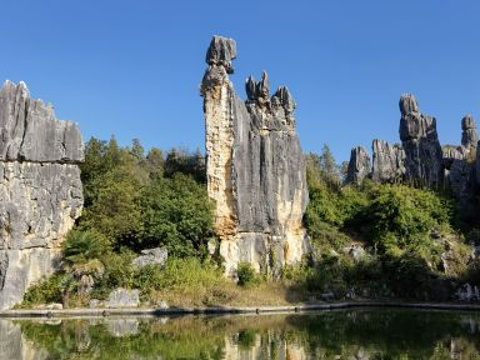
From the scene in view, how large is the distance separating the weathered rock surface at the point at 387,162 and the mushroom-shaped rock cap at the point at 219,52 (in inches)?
557

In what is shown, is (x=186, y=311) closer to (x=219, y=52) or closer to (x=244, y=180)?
(x=244, y=180)

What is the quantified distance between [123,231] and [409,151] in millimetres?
19742

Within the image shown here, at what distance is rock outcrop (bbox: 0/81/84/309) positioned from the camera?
2175 centimetres

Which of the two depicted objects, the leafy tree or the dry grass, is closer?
the dry grass

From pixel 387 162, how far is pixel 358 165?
2072 mm

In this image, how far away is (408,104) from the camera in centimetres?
3650

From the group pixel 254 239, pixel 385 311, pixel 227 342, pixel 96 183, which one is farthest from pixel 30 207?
pixel 385 311

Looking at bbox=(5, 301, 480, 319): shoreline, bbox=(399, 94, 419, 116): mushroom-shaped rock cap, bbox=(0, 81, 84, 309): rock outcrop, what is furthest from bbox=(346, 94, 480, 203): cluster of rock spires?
bbox=(0, 81, 84, 309): rock outcrop

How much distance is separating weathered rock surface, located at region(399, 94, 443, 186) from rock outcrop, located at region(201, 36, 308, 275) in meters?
10.4

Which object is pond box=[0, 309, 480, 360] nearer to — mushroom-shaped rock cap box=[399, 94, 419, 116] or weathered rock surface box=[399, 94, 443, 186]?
weathered rock surface box=[399, 94, 443, 186]

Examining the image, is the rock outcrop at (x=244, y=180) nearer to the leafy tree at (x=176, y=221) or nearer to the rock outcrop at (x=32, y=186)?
the leafy tree at (x=176, y=221)

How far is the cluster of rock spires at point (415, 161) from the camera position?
32.6 meters

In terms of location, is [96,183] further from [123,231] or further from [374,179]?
[374,179]

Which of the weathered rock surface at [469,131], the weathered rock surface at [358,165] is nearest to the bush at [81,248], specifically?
the weathered rock surface at [358,165]
